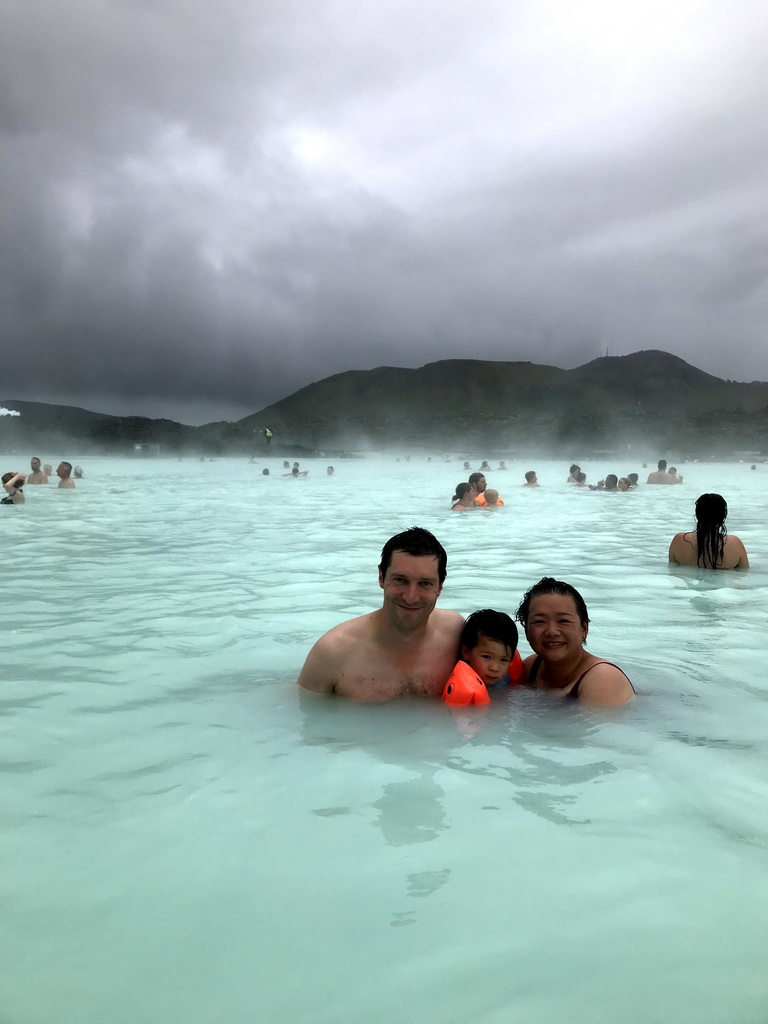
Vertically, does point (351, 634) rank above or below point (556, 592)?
below

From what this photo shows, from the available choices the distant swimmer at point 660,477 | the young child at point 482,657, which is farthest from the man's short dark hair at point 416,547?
the distant swimmer at point 660,477

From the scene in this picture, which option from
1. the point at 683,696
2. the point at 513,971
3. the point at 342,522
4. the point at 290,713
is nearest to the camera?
the point at 513,971

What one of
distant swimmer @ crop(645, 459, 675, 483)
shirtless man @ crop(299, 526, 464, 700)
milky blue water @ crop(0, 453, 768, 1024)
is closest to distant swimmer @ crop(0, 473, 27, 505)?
milky blue water @ crop(0, 453, 768, 1024)

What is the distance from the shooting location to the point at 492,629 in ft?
13.6

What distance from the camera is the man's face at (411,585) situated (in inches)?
149

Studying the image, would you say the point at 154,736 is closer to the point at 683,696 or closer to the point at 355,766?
the point at 355,766

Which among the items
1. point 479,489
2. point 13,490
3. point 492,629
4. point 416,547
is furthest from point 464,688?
point 13,490

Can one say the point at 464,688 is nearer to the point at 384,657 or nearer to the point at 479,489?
the point at 384,657

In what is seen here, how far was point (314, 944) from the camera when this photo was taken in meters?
2.12

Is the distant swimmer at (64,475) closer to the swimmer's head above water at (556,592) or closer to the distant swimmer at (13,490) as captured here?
the distant swimmer at (13,490)

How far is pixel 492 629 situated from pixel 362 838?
1.66 meters

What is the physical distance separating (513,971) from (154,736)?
2.19m

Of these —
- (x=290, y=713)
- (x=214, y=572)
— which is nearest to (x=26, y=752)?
(x=290, y=713)

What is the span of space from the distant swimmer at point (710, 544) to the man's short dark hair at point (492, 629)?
187 inches
